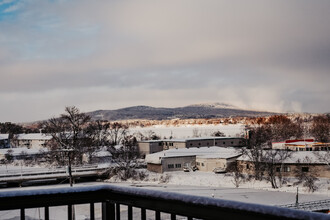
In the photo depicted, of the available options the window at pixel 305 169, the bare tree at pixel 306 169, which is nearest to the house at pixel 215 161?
the bare tree at pixel 306 169

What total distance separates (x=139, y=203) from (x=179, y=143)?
5626 cm

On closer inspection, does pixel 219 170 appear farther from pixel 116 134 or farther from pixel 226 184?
pixel 116 134

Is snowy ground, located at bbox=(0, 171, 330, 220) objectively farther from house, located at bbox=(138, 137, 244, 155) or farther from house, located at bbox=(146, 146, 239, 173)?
house, located at bbox=(138, 137, 244, 155)

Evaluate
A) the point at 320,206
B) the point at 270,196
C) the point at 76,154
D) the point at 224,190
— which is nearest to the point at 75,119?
the point at 76,154


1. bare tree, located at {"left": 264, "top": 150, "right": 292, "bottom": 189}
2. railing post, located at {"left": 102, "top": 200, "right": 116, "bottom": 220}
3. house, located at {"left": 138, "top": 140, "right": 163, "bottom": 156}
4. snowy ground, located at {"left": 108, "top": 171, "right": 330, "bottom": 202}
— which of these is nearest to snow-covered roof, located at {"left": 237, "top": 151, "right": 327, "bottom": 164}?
bare tree, located at {"left": 264, "top": 150, "right": 292, "bottom": 189}

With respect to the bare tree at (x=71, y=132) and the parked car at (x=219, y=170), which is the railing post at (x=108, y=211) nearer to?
the parked car at (x=219, y=170)

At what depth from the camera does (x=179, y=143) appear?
193ft

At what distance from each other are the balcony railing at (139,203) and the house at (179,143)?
53.5 meters

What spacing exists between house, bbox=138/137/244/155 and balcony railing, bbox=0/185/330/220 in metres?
53.5

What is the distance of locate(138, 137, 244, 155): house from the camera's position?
5659cm

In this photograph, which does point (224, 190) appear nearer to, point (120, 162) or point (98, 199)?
point (120, 162)

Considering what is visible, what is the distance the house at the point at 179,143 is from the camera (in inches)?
2228

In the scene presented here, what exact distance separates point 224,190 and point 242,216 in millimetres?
29446

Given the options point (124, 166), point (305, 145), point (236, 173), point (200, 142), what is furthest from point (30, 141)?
point (236, 173)
